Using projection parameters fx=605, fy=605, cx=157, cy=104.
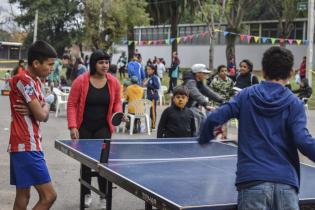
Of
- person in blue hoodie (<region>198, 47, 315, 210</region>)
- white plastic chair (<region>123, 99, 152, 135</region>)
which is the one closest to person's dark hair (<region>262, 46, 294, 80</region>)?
person in blue hoodie (<region>198, 47, 315, 210</region>)

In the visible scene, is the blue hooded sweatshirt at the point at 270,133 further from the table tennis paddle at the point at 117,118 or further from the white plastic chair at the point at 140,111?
the white plastic chair at the point at 140,111

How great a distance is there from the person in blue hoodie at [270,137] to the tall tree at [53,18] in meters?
57.5

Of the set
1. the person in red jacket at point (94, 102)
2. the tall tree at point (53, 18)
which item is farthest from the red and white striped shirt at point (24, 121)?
the tall tree at point (53, 18)

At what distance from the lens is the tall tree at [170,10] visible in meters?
42.5

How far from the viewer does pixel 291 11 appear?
50.5 m

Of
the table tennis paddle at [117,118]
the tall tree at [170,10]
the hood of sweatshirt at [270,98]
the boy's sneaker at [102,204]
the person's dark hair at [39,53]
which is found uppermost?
the tall tree at [170,10]

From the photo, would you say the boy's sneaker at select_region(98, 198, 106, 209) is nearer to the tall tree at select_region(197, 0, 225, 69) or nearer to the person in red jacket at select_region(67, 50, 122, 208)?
the person in red jacket at select_region(67, 50, 122, 208)

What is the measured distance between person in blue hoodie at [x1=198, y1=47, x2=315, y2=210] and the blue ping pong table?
25cm

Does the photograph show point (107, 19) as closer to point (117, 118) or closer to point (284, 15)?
point (284, 15)

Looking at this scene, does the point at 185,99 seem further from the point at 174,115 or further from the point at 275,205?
the point at 275,205

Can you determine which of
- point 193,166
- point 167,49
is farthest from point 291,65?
point 167,49

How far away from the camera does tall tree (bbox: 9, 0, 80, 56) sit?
6116 cm

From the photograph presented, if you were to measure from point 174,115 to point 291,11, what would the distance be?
44.9 metres

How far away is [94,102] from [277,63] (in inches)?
134
